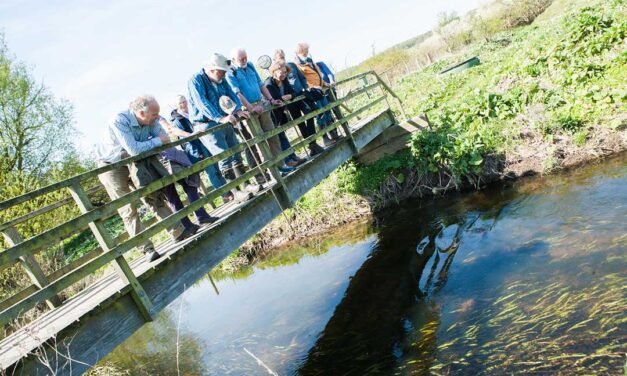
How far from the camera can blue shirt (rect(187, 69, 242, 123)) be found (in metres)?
6.04

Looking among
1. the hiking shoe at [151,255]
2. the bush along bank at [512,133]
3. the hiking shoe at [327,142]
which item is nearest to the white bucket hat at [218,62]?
the hiking shoe at [151,255]

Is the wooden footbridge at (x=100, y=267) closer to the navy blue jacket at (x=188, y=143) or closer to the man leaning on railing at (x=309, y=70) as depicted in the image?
the navy blue jacket at (x=188, y=143)

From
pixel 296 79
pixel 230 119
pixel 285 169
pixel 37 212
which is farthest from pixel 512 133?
pixel 37 212

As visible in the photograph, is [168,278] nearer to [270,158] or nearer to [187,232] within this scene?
[187,232]

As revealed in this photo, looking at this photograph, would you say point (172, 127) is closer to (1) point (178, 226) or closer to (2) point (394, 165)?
(1) point (178, 226)

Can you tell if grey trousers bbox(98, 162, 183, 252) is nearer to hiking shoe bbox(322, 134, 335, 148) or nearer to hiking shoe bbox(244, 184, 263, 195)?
hiking shoe bbox(244, 184, 263, 195)

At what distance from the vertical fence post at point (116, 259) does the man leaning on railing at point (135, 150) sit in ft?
2.22

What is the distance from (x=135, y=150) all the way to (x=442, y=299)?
4.03 meters

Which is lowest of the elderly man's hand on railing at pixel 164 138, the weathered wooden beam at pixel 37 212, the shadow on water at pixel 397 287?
the shadow on water at pixel 397 287

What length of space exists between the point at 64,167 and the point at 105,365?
18395mm

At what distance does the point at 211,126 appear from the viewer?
640 centimetres

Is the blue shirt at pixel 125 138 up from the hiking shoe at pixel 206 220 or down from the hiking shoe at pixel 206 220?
up

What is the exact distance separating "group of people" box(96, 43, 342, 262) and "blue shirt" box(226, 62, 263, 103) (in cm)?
2

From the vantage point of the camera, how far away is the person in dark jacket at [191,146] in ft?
21.4
